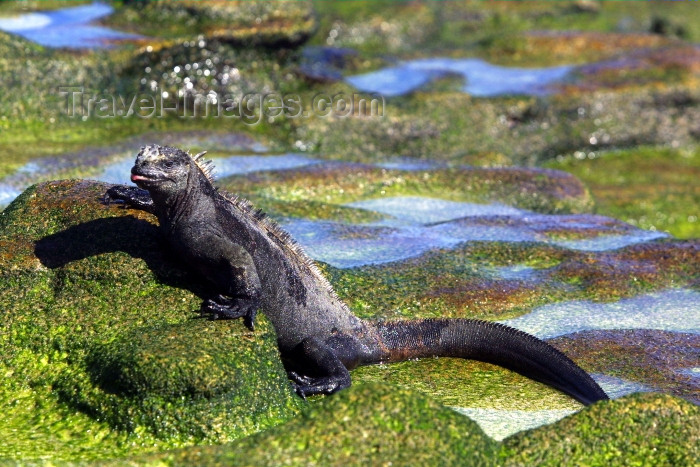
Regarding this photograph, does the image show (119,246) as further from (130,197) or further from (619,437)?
(619,437)

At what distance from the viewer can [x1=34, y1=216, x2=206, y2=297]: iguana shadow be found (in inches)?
262

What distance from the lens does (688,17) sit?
86.6ft

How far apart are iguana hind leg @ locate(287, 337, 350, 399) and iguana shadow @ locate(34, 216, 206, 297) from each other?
826mm

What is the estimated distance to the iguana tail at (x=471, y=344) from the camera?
6820 millimetres

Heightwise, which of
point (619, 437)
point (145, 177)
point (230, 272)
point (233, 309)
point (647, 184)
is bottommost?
point (647, 184)

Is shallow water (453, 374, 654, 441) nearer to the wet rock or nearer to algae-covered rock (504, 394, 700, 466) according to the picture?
algae-covered rock (504, 394, 700, 466)

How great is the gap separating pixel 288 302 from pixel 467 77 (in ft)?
41.3

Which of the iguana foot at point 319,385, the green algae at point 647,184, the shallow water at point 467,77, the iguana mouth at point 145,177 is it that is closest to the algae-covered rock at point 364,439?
the iguana foot at point 319,385

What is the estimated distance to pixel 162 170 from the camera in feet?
20.5

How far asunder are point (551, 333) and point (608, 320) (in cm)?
67

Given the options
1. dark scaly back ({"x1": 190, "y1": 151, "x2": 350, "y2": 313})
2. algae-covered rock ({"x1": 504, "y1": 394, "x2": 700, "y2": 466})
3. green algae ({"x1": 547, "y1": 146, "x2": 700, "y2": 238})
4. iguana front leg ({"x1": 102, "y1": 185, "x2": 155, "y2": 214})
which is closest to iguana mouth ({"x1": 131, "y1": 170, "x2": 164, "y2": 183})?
dark scaly back ({"x1": 190, "y1": 151, "x2": 350, "y2": 313})

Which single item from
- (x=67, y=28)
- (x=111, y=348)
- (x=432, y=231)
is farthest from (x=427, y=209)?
(x=67, y=28)

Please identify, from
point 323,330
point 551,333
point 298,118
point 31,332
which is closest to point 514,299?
point 551,333

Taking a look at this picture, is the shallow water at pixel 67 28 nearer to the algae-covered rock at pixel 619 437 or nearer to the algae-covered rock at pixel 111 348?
the algae-covered rock at pixel 111 348
